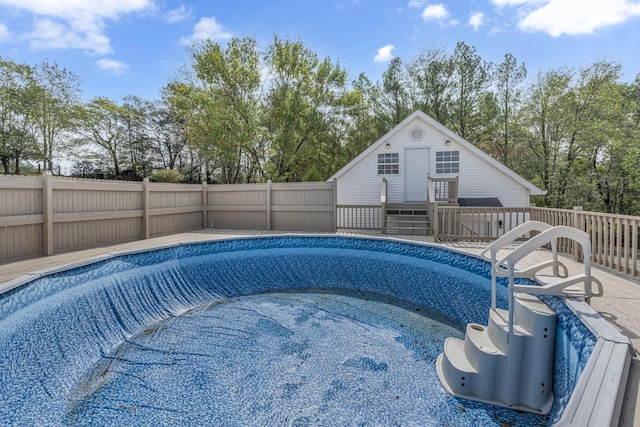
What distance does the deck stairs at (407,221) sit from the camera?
9.04m

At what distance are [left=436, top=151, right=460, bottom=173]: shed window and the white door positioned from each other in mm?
414

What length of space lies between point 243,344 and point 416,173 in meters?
9.36

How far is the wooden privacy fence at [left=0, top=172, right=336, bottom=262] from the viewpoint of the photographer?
571 cm

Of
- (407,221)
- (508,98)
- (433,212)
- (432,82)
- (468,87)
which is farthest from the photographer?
(432,82)

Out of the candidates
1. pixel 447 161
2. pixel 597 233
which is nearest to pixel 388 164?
pixel 447 161

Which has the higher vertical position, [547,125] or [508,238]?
[547,125]

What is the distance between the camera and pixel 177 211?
9.41m

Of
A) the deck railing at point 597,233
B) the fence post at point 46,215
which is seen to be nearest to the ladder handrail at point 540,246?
the deck railing at point 597,233

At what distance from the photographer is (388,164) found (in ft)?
37.9

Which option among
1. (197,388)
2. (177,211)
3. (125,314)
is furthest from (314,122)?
(197,388)

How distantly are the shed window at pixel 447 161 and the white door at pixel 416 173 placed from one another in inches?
16.3

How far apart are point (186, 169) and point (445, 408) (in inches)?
864

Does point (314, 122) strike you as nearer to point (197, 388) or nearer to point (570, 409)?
point (197, 388)

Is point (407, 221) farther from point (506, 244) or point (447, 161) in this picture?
point (506, 244)
